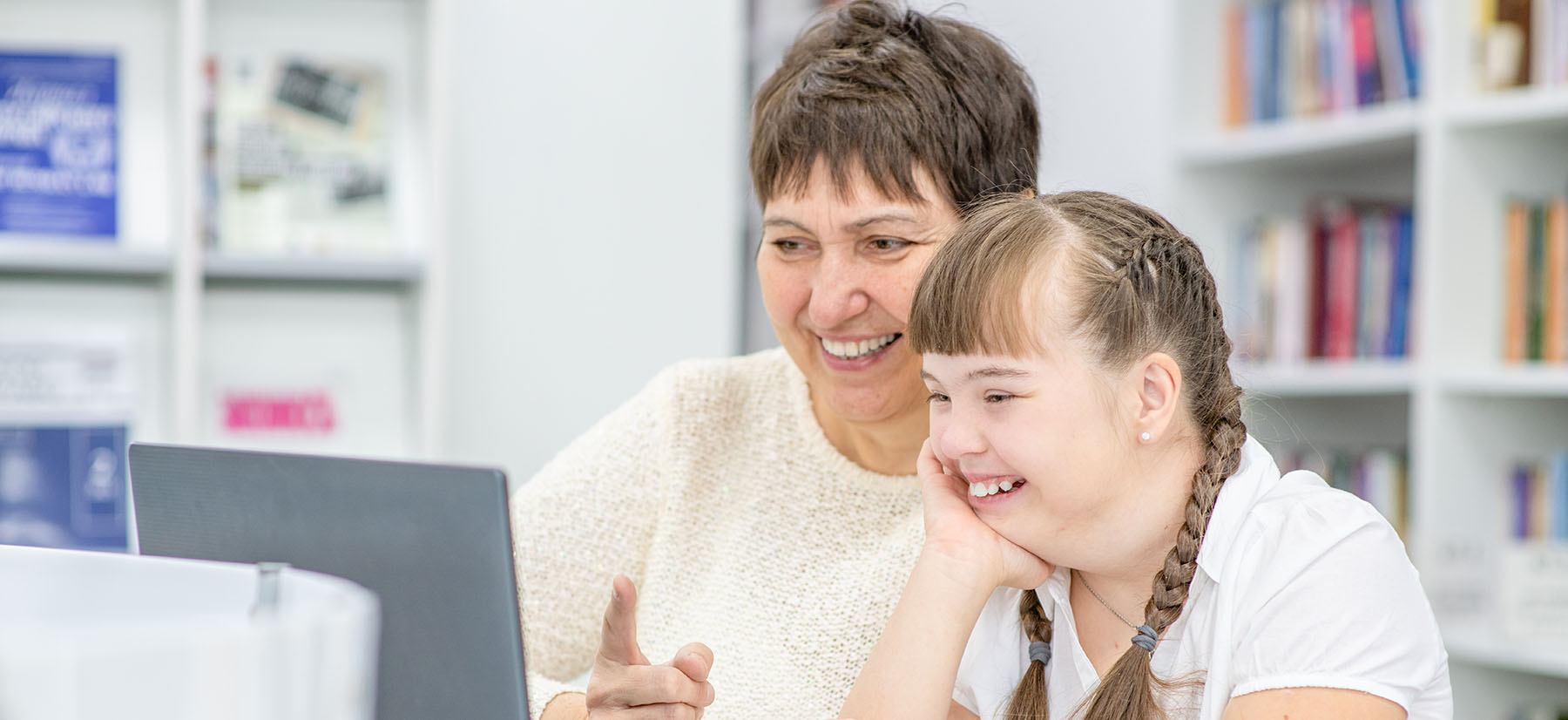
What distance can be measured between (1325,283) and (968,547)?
6.03ft

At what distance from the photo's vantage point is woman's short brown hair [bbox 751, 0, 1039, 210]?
126 cm

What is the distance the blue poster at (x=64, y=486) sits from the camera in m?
2.40

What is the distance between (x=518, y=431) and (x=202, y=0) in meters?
0.93

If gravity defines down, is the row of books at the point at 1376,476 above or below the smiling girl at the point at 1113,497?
below

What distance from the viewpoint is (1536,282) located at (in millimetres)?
2334

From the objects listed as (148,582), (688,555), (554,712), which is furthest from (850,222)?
(148,582)

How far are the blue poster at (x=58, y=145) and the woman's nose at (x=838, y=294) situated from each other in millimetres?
1652

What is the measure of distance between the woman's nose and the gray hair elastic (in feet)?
1.31

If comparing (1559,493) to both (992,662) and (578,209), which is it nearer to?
(992,662)

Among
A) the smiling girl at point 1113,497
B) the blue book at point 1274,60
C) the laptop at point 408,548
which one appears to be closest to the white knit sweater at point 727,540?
the smiling girl at point 1113,497

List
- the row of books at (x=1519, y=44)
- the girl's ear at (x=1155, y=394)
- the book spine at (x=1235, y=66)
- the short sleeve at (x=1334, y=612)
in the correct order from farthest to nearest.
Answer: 1. the book spine at (x=1235, y=66)
2. the row of books at (x=1519, y=44)
3. the girl's ear at (x=1155, y=394)
4. the short sleeve at (x=1334, y=612)

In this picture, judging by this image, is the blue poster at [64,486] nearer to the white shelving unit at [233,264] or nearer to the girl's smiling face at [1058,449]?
the white shelving unit at [233,264]

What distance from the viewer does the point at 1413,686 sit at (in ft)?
3.07

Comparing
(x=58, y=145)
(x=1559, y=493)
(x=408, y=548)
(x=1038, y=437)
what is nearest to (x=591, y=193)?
(x=58, y=145)
